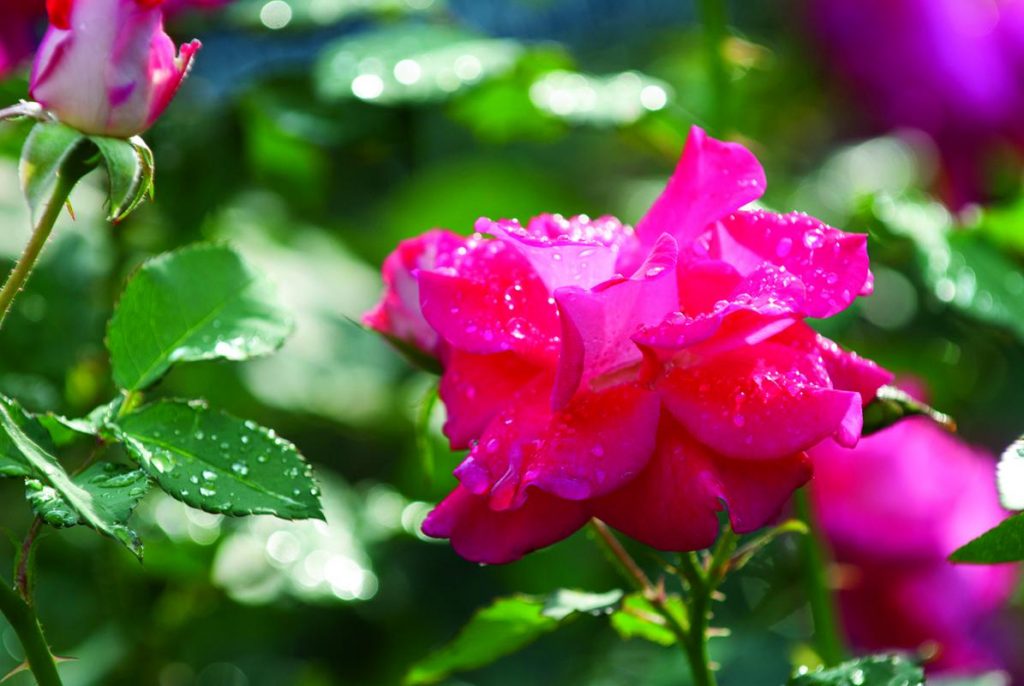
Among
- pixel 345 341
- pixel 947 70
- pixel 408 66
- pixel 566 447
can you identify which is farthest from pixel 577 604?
pixel 947 70

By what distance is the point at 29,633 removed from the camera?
41 centimetres

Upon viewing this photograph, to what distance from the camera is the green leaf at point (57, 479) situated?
386 mm

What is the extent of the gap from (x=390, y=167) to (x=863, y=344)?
65cm

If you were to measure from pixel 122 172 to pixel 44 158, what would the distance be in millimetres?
26

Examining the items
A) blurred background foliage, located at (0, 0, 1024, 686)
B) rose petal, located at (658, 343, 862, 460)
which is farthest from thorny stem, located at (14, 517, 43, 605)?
blurred background foliage, located at (0, 0, 1024, 686)

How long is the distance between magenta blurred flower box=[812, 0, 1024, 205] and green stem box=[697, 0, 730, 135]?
479 millimetres

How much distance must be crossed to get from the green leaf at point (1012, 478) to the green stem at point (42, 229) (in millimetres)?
319

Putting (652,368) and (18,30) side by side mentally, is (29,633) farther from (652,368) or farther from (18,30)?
(18,30)

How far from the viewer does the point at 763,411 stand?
42 centimetres

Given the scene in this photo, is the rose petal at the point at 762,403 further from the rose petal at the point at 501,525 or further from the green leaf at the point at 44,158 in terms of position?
the green leaf at the point at 44,158

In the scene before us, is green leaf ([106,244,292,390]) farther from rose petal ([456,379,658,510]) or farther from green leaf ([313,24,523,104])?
green leaf ([313,24,523,104])

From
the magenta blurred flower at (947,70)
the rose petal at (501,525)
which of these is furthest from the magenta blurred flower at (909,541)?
the rose petal at (501,525)

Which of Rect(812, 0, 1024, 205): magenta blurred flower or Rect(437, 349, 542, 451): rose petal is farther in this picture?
Rect(812, 0, 1024, 205): magenta blurred flower

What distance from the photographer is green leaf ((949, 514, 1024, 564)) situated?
16.2 inches
